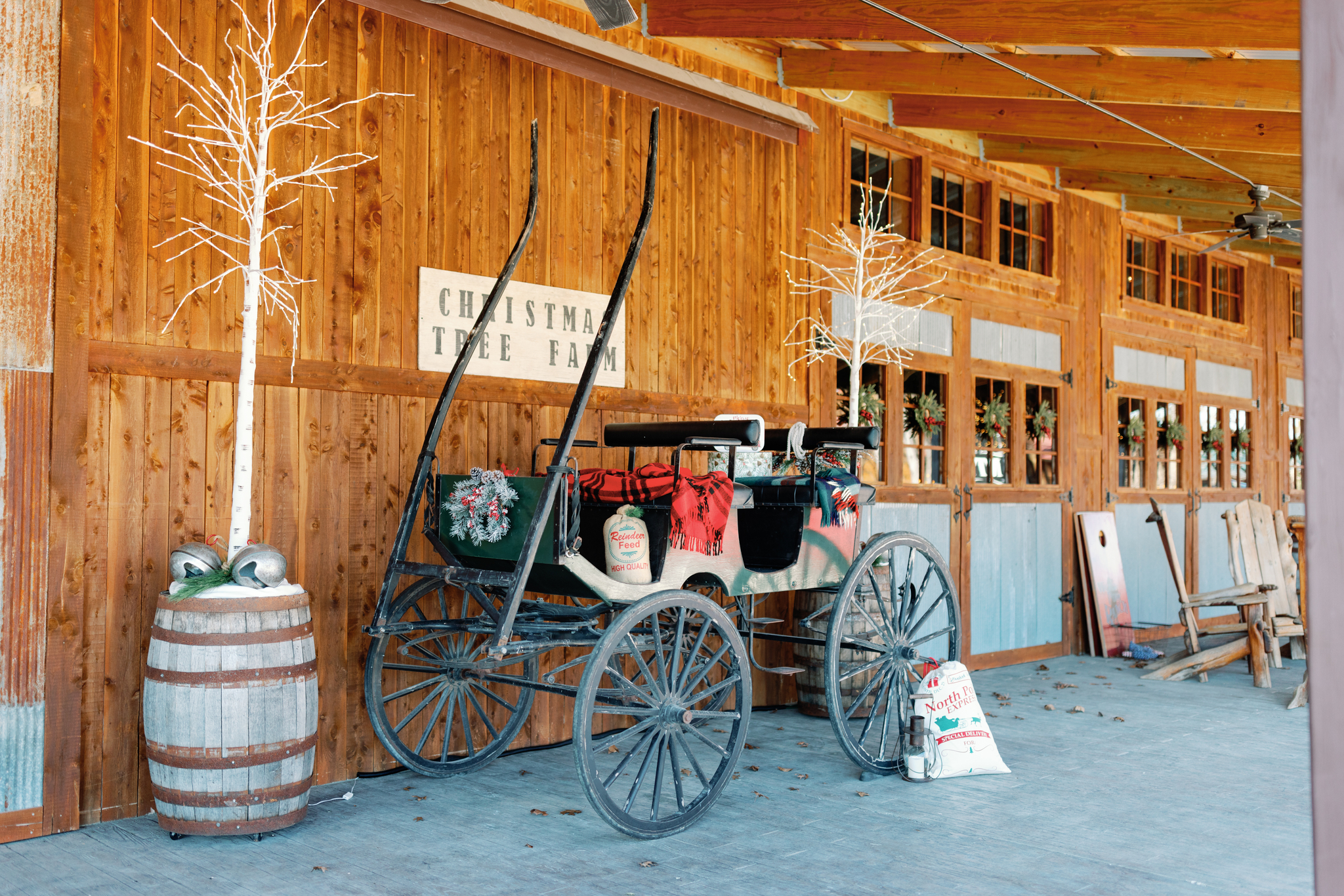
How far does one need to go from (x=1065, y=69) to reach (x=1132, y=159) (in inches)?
81.1

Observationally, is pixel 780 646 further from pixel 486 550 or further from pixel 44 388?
pixel 44 388

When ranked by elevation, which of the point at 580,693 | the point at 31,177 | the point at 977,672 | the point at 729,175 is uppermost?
the point at 729,175

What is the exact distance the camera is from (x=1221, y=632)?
24.9ft

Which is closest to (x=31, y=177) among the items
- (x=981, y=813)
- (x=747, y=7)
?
(x=747, y=7)

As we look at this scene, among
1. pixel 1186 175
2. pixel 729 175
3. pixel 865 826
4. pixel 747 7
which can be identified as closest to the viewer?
pixel 865 826

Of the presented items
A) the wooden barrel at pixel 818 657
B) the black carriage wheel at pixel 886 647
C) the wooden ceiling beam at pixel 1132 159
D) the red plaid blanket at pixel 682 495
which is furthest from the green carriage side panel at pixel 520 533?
the wooden ceiling beam at pixel 1132 159

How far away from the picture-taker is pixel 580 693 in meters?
3.54

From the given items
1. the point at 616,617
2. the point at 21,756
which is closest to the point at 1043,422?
the point at 616,617

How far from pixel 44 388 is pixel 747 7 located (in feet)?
11.4

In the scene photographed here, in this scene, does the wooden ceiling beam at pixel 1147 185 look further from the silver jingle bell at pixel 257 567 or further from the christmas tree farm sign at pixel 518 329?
the silver jingle bell at pixel 257 567

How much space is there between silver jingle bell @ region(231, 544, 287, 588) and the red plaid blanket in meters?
1.09

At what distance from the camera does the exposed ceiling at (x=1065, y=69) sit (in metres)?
4.96

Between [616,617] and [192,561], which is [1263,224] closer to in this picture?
[616,617]

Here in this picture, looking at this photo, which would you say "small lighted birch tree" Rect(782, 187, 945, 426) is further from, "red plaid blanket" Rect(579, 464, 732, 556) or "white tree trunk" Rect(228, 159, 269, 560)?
"white tree trunk" Rect(228, 159, 269, 560)
